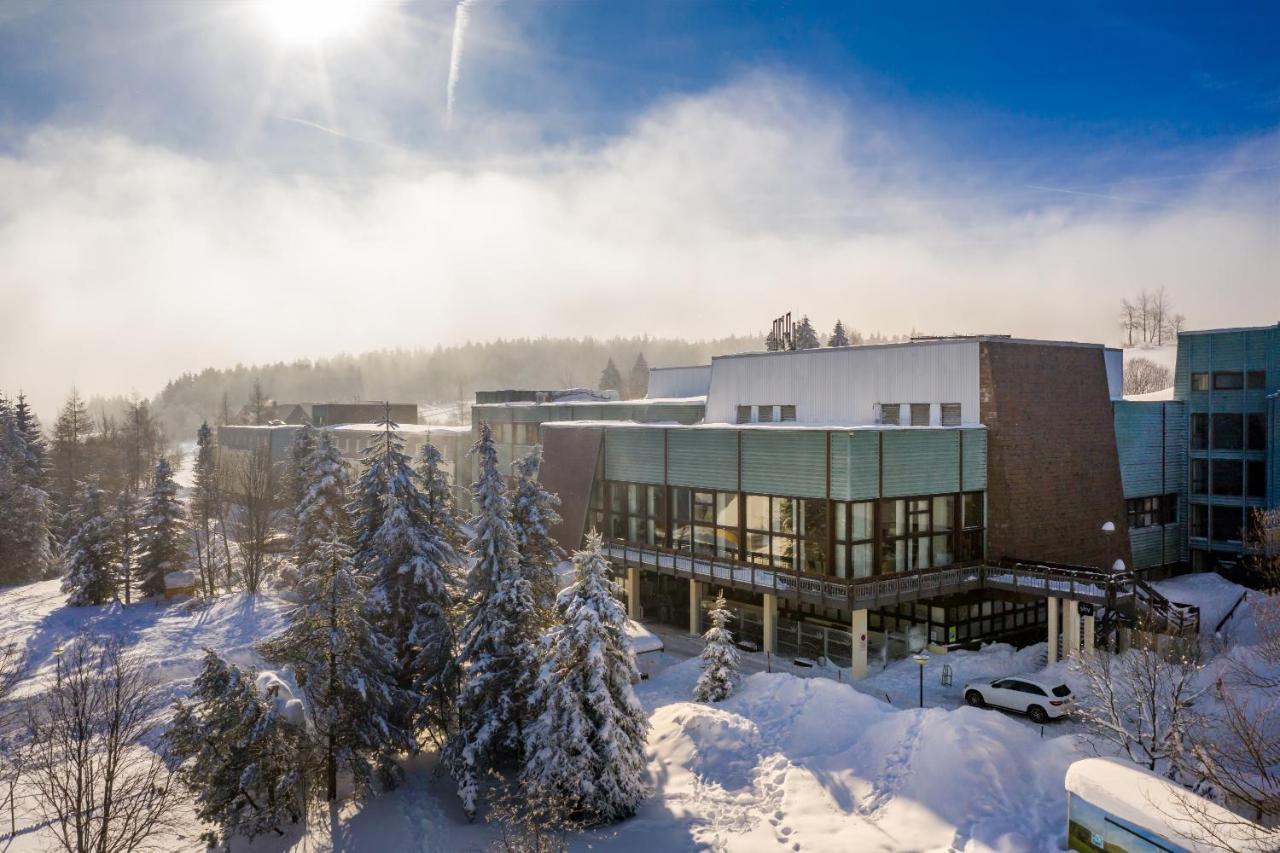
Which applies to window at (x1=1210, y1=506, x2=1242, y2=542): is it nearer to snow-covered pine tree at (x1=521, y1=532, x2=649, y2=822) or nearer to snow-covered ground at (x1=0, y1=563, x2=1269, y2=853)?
snow-covered ground at (x1=0, y1=563, x2=1269, y2=853)

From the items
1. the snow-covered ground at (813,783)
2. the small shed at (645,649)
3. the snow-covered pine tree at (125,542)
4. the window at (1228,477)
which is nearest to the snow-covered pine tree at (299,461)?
the snow-covered pine tree at (125,542)

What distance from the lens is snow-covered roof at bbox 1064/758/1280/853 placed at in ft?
41.3

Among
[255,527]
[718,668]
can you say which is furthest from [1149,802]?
[255,527]

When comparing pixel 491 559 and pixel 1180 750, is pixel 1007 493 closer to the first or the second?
pixel 1180 750

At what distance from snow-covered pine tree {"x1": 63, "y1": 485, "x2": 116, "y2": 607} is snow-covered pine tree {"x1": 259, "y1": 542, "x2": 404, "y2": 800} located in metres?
26.1

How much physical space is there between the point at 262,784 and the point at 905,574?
65.8ft

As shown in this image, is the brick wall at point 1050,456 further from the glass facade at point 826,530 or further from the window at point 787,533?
the window at point 787,533

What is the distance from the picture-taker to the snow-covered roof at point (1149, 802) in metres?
12.6

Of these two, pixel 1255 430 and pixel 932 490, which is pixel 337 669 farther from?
pixel 1255 430

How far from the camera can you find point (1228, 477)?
114 ft

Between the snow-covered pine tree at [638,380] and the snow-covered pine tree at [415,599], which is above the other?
the snow-covered pine tree at [638,380]

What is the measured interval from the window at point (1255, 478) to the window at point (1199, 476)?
1.48m

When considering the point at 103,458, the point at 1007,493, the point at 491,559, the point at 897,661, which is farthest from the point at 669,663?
the point at 103,458

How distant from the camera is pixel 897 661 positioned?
28.0 meters
